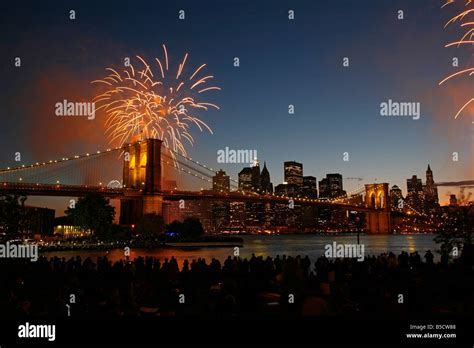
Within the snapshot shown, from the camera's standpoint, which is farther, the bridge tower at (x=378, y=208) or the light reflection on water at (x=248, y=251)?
the bridge tower at (x=378, y=208)

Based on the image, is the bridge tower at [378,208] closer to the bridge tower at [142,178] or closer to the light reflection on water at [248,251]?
the light reflection on water at [248,251]

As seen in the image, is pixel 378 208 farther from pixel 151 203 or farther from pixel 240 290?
pixel 240 290

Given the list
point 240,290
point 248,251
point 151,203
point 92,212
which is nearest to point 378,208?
point 248,251

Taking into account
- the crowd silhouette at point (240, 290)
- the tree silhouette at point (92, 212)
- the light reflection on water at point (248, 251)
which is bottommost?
the light reflection on water at point (248, 251)

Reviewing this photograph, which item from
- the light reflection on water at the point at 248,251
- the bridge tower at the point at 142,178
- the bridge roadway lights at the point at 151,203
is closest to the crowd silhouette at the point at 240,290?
the light reflection on water at the point at 248,251

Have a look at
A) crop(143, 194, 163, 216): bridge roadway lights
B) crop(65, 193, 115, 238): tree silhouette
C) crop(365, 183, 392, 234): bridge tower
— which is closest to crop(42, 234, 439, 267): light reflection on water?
crop(365, 183, 392, 234): bridge tower

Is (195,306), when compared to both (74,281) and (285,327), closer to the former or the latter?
(285,327)

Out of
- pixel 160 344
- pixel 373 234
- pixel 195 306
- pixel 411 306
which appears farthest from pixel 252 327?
pixel 373 234

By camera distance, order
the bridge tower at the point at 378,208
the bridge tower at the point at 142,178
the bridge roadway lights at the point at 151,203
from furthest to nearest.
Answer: the bridge tower at the point at 378,208 → the bridge tower at the point at 142,178 → the bridge roadway lights at the point at 151,203
